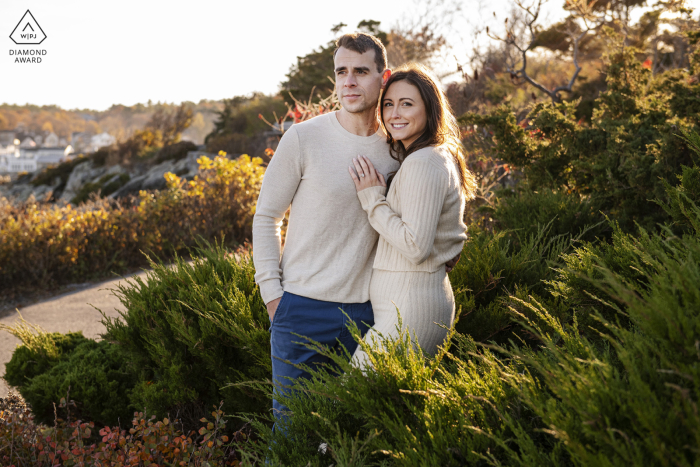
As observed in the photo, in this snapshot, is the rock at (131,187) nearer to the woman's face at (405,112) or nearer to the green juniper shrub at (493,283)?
the green juniper shrub at (493,283)

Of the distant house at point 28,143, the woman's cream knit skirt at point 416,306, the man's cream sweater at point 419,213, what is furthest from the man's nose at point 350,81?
the distant house at point 28,143

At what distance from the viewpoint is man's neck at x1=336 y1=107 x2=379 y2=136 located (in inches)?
91.0

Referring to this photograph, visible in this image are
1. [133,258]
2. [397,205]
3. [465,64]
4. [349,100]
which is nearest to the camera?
[397,205]

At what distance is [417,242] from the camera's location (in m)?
1.96

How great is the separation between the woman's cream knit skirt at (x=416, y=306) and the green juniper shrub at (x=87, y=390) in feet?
6.45

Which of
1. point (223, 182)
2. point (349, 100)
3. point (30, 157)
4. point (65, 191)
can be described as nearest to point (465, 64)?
point (223, 182)

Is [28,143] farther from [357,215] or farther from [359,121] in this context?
[357,215]

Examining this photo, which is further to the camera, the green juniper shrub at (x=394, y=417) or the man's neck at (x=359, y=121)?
the man's neck at (x=359, y=121)

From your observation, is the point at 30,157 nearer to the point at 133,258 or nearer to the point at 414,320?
the point at 133,258

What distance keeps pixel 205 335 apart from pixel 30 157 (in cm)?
10827

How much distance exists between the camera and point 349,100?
2.26 m

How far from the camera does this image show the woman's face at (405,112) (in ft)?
7.06

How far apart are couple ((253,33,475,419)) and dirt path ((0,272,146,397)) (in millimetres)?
3345

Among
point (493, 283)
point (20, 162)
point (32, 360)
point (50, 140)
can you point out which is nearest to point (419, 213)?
point (493, 283)
